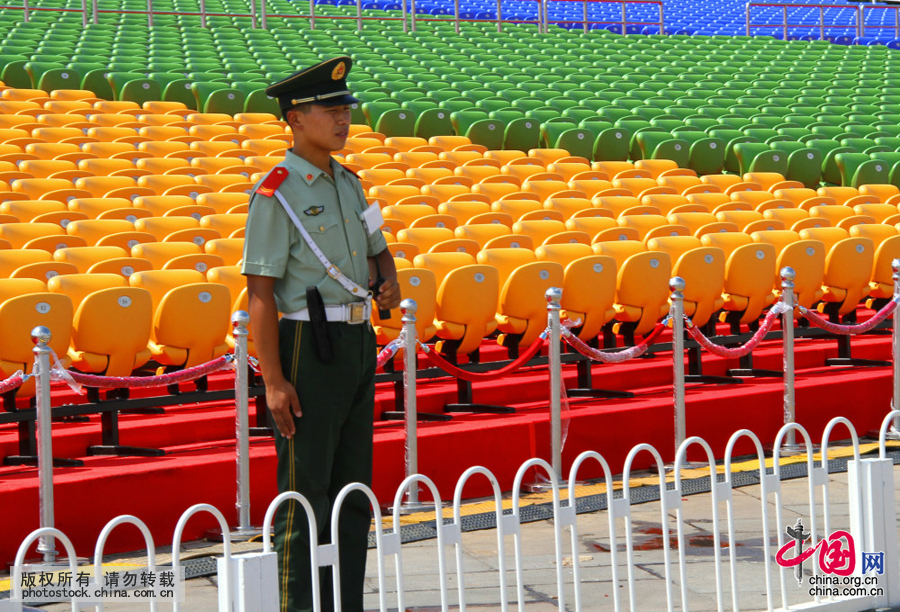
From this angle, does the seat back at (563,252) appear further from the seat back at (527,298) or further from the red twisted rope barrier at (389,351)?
the red twisted rope barrier at (389,351)

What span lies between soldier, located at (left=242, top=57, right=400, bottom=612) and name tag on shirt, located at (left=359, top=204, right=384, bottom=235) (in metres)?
0.05

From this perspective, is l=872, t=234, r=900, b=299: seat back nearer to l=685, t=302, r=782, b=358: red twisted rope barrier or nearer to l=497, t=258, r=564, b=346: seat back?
l=685, t=302, r=782, b=358: red twisted rope barrier

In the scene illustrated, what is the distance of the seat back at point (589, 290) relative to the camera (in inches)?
275

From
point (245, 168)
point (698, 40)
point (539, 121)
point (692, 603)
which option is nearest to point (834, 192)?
point (539, 121)

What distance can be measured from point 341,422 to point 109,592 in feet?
2.84

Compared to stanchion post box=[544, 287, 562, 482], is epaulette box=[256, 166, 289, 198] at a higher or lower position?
higher

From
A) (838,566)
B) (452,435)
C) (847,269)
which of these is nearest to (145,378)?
(452,435)

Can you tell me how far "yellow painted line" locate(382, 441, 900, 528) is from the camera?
546cm

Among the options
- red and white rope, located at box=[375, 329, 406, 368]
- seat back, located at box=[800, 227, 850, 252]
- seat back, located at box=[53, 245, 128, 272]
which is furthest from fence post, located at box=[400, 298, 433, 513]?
seat back, located at box=[800, 227, 850, 252]

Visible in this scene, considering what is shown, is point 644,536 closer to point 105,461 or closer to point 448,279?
point 448,279

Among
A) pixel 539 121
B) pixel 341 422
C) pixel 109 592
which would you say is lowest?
pixel 109 592

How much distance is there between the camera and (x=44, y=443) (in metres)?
4.56

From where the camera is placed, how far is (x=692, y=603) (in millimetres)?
4246

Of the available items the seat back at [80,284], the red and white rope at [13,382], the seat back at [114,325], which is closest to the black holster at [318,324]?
the red and white rope at [13,382]
